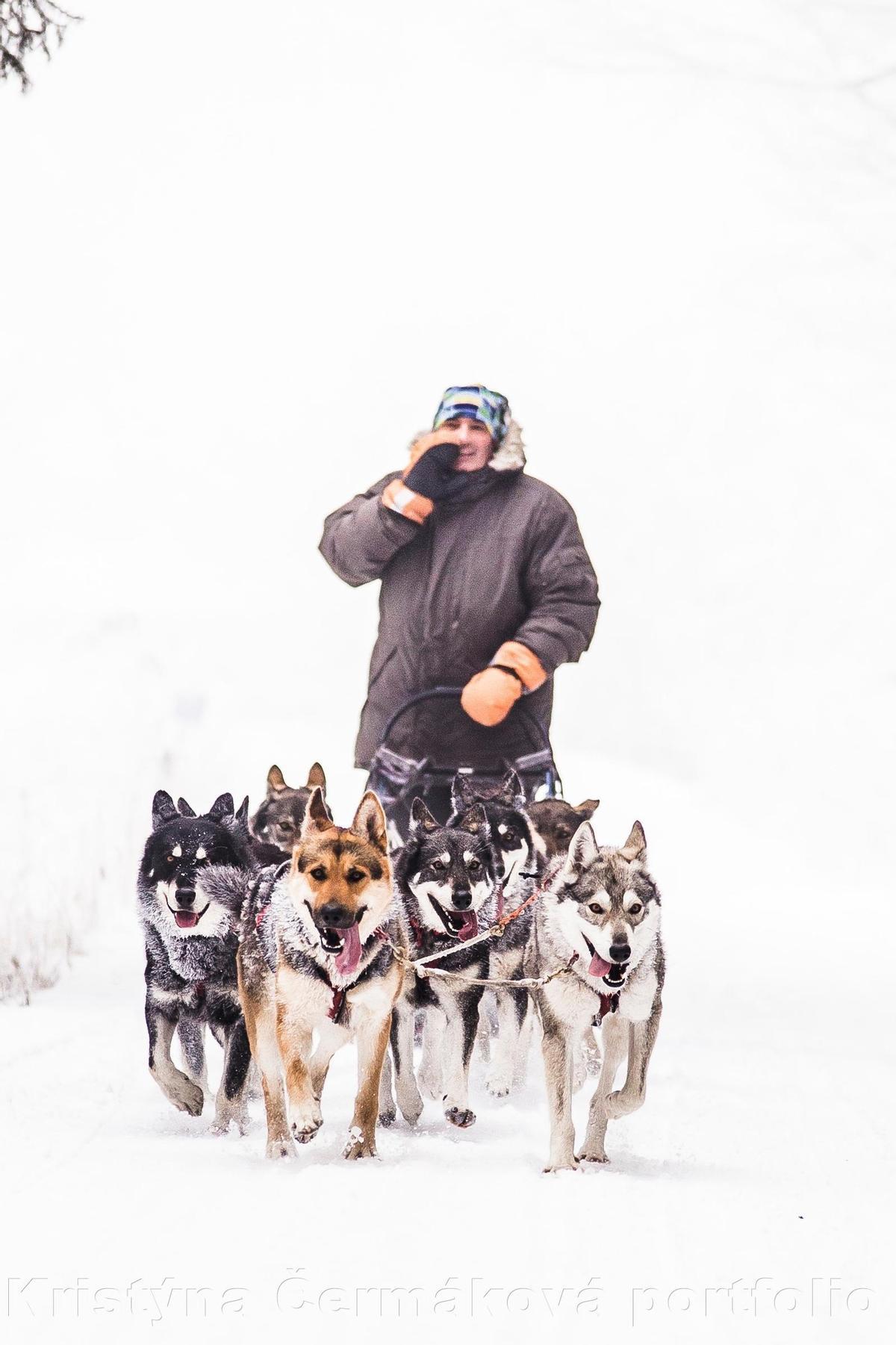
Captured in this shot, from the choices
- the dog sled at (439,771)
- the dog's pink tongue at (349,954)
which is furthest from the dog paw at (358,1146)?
the dog sled at (439,771)

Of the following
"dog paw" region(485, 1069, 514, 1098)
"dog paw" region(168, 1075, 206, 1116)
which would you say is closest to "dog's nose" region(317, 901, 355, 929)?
"dog paw" region(168, 1075, 206, 1116)

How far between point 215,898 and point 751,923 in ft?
15.0

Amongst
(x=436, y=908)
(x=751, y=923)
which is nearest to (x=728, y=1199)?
(x=436, y=908)

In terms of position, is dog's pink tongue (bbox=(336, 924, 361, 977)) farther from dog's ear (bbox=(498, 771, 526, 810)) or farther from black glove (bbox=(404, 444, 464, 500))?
black glove (bbox=(404, 444, 464, 500))

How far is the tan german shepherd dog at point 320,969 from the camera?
9.31 feet

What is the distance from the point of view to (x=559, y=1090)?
9.82ft

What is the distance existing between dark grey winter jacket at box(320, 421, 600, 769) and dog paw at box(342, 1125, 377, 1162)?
5.67 feet

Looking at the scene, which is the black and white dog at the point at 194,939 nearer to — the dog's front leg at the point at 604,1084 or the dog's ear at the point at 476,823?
the dog's ear at the point at 476,823

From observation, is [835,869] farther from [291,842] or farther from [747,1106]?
[291,842]

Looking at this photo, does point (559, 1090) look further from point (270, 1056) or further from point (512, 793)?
point (512, 793)

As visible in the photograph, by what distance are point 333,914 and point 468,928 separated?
55 centimetres

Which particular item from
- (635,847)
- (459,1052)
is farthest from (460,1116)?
(635,847)

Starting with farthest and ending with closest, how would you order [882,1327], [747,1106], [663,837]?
[663,837], [747,1106], [882,1327]

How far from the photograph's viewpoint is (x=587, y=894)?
296 cm
